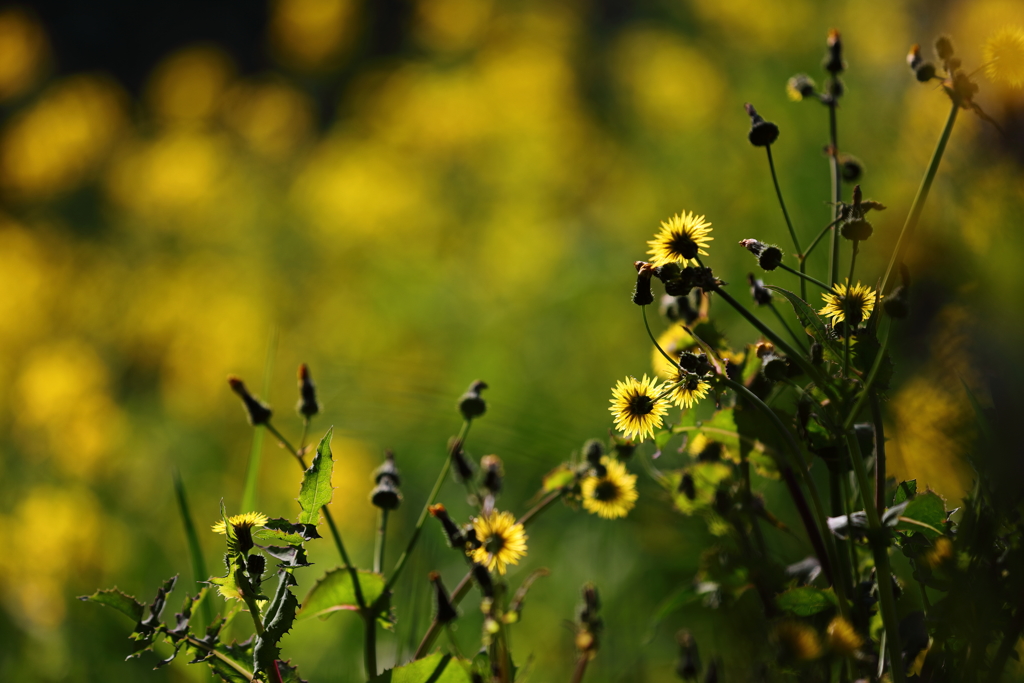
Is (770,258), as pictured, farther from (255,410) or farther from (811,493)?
(255,410)

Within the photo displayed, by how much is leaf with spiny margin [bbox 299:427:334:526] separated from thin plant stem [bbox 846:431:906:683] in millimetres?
219

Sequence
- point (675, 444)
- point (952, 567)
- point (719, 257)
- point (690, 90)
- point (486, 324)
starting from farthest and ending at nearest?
point (690, 90)
point (486, 324)
point (719, 257)
point (675, 444)
point (952, 567)

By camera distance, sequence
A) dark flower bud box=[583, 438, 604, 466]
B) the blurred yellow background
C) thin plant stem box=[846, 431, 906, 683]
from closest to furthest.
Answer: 1. thin plant stem box=[846, 431, 906, 683]
2. dark flower bud box=[583, 438, 604, 466]
3. the blurred yellow background

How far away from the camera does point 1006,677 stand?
1.32ft

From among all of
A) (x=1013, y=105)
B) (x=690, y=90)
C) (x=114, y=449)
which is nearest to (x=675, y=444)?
(x=1013, y=105)

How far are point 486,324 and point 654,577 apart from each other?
0.93 metres

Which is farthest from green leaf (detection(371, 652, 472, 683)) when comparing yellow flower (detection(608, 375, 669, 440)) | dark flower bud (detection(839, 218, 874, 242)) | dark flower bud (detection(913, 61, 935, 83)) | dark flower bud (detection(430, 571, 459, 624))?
dark flower bud (detection(913, 61, 935, 83))

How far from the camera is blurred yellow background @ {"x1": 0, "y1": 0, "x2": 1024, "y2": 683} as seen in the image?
712 mm

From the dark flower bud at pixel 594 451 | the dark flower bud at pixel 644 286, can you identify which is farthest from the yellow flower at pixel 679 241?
the dark flower bud at pixel 594 451

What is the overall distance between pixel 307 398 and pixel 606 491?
0.59ft

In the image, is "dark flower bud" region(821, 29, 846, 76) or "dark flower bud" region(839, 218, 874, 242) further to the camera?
"dark flower bud" region(821, 29, 846, 76)

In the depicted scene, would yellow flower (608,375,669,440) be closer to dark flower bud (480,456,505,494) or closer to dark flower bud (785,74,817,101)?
dark flower bud (480,456,505,494)

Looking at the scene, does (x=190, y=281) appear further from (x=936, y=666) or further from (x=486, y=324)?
(x=936, y=666)

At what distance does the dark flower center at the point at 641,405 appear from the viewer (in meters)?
0.37
